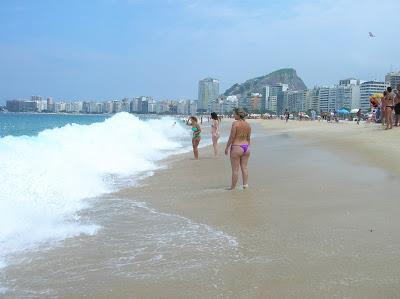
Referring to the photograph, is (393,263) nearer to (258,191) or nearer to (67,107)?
(258,191)

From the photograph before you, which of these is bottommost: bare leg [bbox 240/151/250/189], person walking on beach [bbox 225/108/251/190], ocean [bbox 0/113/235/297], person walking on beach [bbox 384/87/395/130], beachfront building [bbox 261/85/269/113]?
ocean [bbox 0/113/235/297]

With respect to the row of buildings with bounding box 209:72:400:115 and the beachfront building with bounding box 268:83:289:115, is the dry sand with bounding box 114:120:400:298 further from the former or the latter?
the beachfront building with bounding box 268:83:289:115

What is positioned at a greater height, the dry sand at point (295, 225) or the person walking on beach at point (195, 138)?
the person walking on beach at point (195, 138)

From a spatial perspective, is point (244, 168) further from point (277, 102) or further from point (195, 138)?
point (277, 102)

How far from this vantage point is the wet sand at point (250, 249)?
12.1 feet

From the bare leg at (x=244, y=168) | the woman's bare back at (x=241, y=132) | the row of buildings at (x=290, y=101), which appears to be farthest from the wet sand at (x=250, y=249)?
the row of buildings at (x=290, y=101)

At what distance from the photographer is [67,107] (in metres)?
196

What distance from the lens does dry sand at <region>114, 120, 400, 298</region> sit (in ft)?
12.0

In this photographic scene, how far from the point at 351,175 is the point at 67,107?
644 ft

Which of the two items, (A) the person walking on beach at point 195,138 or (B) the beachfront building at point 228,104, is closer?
(A) the person walking on beach at point 195,138

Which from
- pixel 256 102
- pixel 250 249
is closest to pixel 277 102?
pixel 256 102

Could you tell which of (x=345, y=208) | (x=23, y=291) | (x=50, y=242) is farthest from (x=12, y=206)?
(x=345, y=208)

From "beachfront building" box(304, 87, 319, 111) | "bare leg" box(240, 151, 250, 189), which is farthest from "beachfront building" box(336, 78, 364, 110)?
"bare leg" box(240, 151, 250, 189)

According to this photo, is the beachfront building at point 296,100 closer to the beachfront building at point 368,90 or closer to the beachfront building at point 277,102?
the beachfront building at point 277,102
